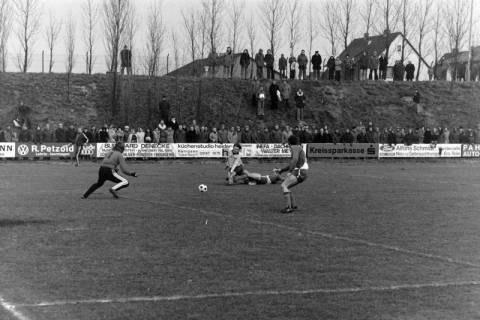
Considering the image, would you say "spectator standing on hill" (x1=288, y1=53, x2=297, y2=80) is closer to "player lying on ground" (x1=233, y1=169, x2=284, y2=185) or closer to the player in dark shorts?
the player in dark shorts

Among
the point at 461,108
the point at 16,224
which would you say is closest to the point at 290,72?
the point at 461,108

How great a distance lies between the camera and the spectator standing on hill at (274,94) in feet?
161

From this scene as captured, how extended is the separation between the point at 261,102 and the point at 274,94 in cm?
106

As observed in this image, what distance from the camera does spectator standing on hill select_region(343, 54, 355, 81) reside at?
54875mm

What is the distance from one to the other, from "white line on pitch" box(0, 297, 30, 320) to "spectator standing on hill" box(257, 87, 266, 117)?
4138 cm

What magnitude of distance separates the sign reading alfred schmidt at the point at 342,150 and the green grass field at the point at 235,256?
20558mm

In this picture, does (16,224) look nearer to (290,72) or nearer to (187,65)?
(290,72)

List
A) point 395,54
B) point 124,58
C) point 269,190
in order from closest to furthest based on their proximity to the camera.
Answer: point 269,190 → point 124,58 → point 395,54

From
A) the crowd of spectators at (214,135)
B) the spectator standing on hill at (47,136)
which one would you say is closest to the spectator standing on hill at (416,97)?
the crowd of spectators at (214,135)

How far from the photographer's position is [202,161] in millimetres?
38875

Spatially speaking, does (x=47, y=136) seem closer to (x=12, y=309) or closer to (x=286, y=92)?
(x=286, y=92)

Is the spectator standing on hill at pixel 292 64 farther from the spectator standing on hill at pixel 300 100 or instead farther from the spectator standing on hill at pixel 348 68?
the spectator standing on hill at pixel 348 68

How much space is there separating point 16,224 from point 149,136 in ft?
81.7

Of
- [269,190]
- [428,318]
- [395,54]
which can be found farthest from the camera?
[395,54]
